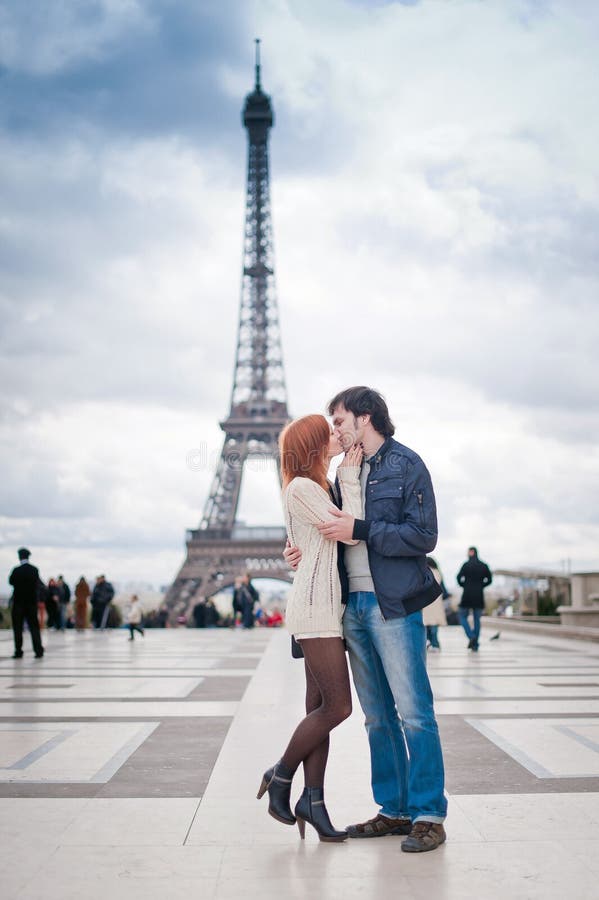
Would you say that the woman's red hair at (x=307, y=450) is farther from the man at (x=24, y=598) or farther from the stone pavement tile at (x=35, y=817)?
the man at (x=24, y=598)

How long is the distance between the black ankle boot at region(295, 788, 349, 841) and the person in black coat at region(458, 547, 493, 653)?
1069cm

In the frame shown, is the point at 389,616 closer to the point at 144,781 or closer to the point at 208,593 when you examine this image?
the point at 144,781

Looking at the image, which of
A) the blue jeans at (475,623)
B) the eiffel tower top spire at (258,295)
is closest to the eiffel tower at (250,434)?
the eiffel tower top spire at (258,295)

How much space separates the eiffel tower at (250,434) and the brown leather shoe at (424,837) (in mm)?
46478

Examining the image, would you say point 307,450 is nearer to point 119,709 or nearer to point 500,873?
point 500,873

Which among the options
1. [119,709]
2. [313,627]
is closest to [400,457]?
[313,627]

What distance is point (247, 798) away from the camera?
4.55 metres

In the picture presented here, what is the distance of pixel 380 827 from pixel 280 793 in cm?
40

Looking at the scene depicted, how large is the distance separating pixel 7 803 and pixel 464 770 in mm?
2194

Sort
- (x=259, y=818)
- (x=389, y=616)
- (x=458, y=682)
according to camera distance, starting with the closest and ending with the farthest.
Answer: (x=389, y=616) → (x=259, y=818) → (x=458, y=682)

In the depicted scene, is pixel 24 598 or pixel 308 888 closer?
pixel 308 888

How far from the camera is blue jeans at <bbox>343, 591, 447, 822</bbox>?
3889 mm

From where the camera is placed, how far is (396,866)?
139 inches

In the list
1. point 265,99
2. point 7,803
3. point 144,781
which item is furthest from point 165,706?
point 265,99
